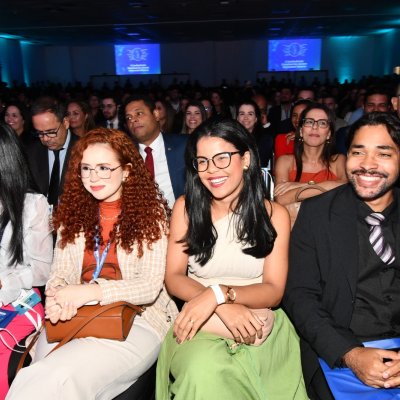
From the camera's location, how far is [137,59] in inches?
868

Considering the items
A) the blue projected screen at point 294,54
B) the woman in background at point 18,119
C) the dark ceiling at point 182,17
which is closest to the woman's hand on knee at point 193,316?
the woman in background at point 18,119

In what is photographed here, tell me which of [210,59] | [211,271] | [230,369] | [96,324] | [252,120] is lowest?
[230,369]

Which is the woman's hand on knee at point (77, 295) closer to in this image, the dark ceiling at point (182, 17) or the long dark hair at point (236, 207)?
the long dark hair at point (236, 207)

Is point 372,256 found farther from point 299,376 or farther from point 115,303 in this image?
point 115,303

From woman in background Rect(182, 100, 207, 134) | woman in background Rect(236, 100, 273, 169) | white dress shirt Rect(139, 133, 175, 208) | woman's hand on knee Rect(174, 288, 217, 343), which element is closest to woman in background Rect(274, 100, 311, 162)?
woman in background Rect(236, 100, 273, 169)

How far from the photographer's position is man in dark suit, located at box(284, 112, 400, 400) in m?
1.83

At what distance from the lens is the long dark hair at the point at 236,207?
198 centimetres

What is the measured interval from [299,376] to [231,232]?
0.71 metres

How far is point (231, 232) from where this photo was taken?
207 cm

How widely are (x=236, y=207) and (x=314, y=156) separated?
1.61m

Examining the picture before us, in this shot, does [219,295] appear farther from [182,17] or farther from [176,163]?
[182,17]

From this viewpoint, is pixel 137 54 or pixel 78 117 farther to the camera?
pixel 137 54

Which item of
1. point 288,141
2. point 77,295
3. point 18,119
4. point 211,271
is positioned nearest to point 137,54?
point 18,119

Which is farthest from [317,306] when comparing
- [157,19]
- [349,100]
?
[157,19]
